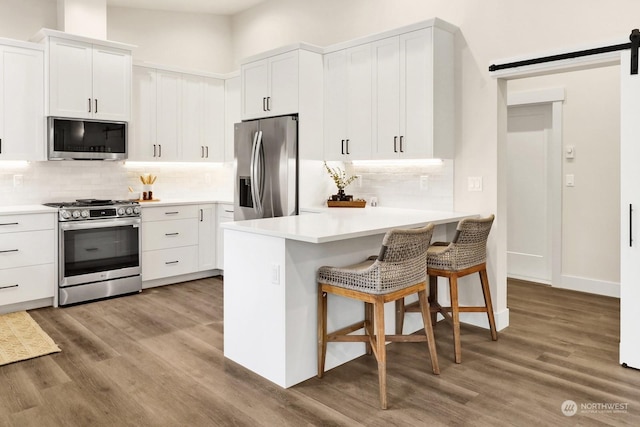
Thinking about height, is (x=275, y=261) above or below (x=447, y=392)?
above

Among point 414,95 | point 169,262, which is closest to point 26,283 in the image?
point 169,262

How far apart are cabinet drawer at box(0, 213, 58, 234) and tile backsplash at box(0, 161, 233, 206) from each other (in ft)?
2.10

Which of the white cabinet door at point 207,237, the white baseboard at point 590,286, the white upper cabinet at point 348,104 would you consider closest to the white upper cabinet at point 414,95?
the white upper cabinet at point 348,104

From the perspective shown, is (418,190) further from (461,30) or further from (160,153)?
(160,153)

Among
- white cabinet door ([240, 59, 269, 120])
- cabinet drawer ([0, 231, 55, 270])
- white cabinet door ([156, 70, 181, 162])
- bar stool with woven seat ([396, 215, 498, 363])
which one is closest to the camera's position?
bar stool with woven seat ([396, 215, 498, 363])

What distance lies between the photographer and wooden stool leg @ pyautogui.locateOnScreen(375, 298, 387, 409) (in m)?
2.52

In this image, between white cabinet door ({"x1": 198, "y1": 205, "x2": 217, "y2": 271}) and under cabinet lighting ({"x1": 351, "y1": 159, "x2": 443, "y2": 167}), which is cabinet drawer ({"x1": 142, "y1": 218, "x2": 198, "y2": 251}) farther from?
under cabinet lighting ({"x1": 351, "y1": 159, "x2": 443, "y2": 167})

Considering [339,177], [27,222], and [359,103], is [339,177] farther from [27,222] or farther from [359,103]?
[27,222]

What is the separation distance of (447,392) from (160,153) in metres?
4.14

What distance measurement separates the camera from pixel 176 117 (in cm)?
558

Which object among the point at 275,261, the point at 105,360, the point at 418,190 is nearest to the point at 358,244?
the point at 275,261

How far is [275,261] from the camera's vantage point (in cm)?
277

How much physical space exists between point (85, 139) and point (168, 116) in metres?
1.04

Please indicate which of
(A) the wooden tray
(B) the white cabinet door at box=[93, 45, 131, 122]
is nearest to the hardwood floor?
(A) the wooden tray
